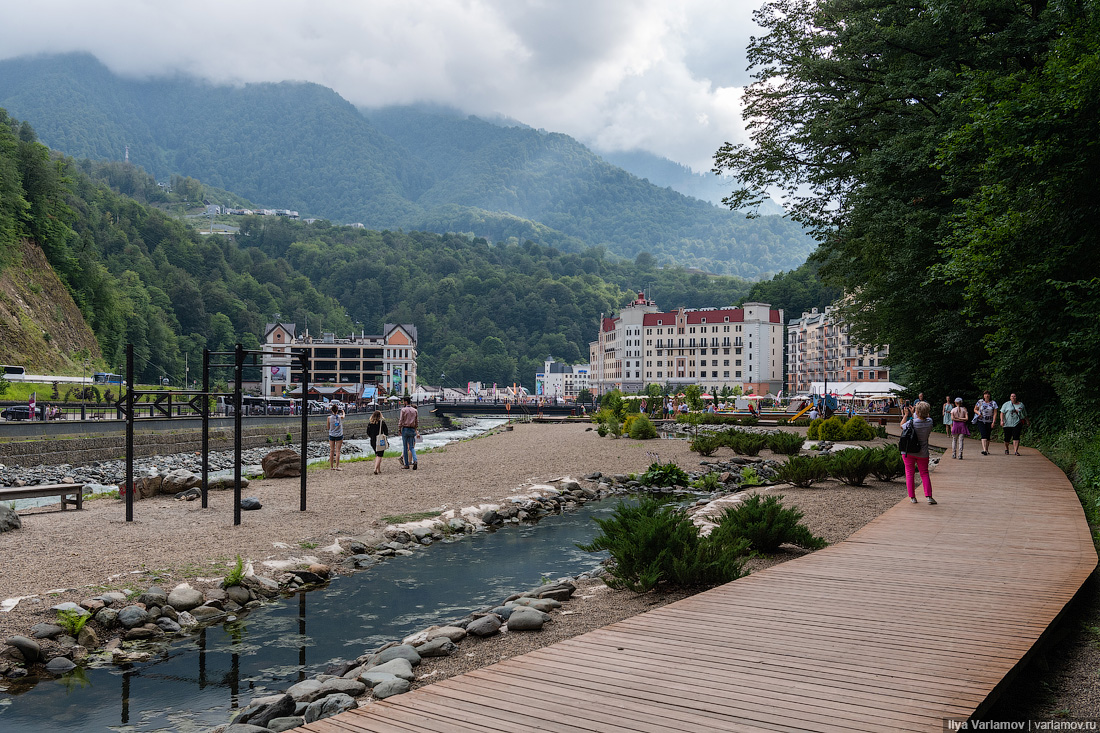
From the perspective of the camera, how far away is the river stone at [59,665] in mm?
6953

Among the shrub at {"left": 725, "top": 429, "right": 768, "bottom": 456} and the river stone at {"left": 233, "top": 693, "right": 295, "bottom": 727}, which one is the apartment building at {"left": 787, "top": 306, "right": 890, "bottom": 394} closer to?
the shrub at {"left": 725, "top": 429, "right": 768, "bottom": 456}

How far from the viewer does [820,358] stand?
145 metres

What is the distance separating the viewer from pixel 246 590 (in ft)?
30.4

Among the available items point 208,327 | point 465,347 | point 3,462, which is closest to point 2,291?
point 3,462

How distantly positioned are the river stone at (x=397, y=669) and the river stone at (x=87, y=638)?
11.2ft

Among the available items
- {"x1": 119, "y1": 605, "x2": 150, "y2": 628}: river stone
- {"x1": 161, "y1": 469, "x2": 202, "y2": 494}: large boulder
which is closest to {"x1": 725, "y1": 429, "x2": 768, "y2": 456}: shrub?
{"x1": 161, "y1": 469, "x2": 202, "y2": 494}: large boulder

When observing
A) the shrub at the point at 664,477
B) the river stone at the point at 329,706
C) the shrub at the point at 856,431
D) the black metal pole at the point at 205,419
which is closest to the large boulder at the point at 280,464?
the black metal pole at the point at 205,419

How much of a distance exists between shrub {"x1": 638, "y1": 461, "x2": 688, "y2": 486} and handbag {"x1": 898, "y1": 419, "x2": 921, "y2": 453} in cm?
835

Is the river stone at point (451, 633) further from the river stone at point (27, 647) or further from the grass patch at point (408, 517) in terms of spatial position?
the grass patch at point (408, 517)

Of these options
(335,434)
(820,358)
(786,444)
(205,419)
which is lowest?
(786,444)

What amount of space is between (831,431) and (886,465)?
14149mm

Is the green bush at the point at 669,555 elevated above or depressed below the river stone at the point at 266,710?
above

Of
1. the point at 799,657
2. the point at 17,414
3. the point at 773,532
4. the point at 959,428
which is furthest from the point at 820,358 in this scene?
the point at 799,657

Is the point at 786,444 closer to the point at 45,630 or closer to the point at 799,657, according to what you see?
the point at 799,657
